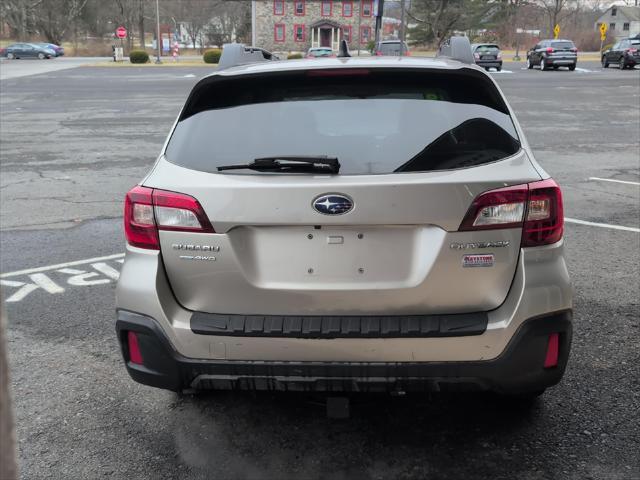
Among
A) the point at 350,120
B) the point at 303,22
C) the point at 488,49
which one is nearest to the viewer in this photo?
the point at 350,120

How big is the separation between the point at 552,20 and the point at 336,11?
25.2 m

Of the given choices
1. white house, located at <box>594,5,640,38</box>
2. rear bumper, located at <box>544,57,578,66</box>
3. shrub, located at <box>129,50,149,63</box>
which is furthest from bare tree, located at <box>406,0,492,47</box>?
white house, located at <box>594,5,640,38</box>

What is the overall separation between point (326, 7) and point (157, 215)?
266ft

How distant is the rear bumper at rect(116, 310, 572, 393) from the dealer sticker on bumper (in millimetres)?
294

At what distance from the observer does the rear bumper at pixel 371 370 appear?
2697mm

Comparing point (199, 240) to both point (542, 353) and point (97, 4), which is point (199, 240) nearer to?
point (542, 353)

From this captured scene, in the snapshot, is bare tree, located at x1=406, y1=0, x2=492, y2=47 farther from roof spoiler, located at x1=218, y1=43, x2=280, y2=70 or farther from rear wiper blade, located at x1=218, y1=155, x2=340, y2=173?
rear wiper blade, located at x1=218, y1=155, x2=340, y2=173

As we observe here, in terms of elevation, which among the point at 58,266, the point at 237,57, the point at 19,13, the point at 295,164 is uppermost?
the point at 19,13

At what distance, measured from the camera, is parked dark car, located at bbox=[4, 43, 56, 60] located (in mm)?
60237

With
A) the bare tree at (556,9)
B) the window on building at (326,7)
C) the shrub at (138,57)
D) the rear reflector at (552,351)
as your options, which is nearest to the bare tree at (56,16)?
the window on building at (326,7)

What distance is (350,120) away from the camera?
3.06 metres

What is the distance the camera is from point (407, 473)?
289 cm

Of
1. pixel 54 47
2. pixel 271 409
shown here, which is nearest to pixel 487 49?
pixel 271 409

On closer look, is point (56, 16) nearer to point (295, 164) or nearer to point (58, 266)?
point (58, 266)
